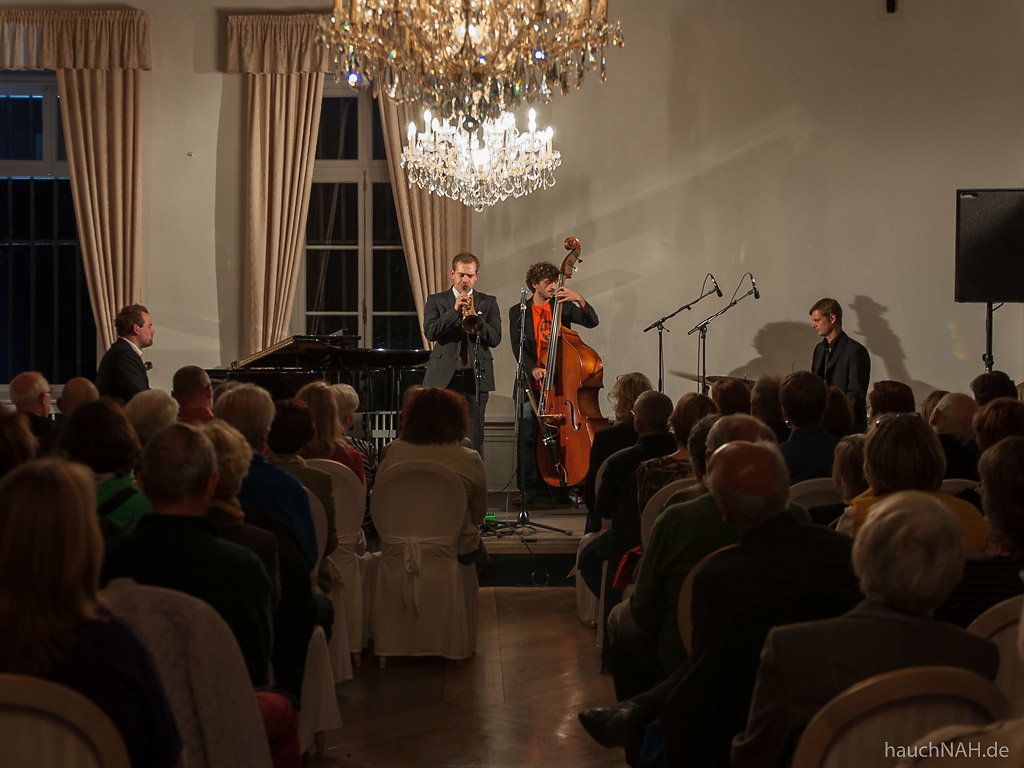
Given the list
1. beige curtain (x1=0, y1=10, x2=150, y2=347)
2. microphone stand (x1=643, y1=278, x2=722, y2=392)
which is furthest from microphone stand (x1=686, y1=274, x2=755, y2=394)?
beige curtain (x1=0, y1=10, x2=150, y2=347)

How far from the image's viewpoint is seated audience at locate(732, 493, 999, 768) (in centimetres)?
182

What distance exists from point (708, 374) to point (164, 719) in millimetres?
7415

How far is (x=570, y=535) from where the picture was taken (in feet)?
21.3

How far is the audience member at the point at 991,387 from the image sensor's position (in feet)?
16.9

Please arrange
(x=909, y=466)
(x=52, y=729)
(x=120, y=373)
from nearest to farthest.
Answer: (x=52, y=729)
(x=909, y=466)
(x=120, y=373)

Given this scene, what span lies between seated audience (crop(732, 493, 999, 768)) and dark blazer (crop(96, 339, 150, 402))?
577 centimetres

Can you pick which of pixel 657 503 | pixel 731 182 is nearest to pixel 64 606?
pixel 657 503

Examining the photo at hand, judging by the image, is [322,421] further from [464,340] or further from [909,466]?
[464,340]

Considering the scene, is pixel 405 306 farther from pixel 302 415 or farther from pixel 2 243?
pixel 302 415

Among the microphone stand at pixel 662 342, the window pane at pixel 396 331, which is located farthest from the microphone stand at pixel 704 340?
the window pane at pixel 396 331

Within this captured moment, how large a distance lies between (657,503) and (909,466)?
0.98 metres

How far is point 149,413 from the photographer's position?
3.95m

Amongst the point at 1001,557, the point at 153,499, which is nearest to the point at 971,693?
the point at 1001,557

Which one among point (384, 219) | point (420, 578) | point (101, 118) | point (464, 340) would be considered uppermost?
point (101, 118)
